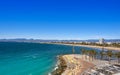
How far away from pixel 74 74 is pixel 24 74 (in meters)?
20.7

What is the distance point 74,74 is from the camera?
61.2 m

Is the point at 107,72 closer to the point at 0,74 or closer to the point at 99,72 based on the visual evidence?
the point at 99,72

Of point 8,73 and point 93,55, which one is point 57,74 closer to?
point 8,73

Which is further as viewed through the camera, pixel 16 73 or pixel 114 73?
pixel 16 73

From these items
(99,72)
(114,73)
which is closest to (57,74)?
(99,72)

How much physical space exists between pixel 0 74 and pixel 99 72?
118 ft

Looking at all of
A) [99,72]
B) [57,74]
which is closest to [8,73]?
[57,74]

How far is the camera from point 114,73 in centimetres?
5912

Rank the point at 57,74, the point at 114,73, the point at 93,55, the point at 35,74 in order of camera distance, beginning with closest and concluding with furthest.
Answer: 1. the point at 114,73
2. the point at 57,74
3. the point at 35,74
4. the point at 93,55

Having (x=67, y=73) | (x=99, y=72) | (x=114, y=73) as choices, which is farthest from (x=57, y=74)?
(x=114, y=73)

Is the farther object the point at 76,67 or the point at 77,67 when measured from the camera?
the point at 76,67

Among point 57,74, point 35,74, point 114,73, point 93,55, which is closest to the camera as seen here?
point 114,73

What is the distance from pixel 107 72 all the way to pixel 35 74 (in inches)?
1021

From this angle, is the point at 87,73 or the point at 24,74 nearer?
the point at 87,73
